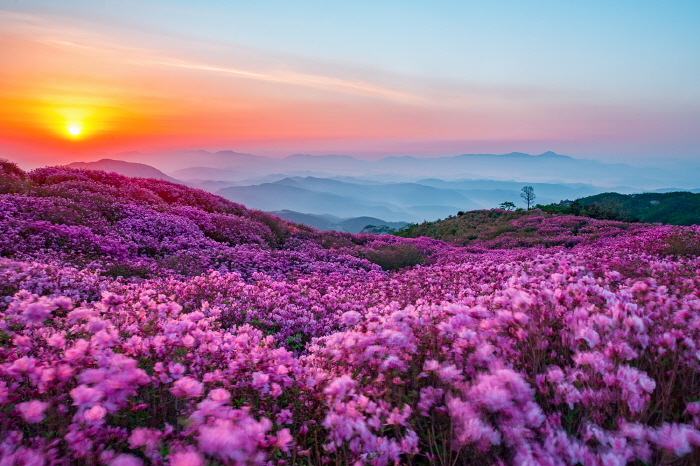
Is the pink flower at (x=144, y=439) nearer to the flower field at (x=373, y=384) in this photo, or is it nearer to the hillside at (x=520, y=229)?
the flower field at (x=373, y=384)

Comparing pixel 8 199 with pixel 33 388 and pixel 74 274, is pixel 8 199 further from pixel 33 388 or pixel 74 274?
pixel 33 388

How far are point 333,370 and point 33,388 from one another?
2411mm

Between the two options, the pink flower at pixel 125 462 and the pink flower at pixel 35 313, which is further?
the pink flower at pixel 35 313

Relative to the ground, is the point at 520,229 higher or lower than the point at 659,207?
lower

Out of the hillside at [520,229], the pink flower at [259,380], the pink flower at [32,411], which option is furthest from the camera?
the hillside at [520,229]

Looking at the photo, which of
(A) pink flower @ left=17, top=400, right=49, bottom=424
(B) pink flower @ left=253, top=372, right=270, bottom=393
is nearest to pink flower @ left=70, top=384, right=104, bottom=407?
(A) pink flower @ left=17, top=400, right=49, bottom=424

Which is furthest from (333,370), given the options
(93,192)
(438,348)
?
(93,192)

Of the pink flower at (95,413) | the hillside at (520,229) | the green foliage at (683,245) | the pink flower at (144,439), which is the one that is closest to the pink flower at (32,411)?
the pink flower at (95,413)

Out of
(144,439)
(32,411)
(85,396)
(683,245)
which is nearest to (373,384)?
(144,439)

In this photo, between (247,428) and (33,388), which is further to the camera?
(33,388)

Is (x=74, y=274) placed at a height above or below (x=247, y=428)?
below

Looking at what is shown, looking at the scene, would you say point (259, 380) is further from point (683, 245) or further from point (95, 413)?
point (683, 245)

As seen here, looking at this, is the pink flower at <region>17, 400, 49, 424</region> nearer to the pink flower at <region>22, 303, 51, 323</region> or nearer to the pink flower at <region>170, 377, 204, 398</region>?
the pink flower at <region>170, 377, 204, 398</region>

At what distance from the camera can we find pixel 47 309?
10.1ft
